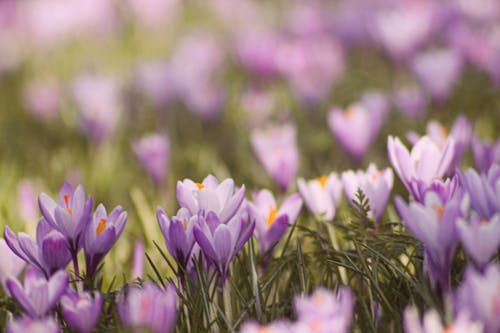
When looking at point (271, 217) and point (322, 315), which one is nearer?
point (322, 315)

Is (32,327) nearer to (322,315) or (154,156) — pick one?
(322,315)

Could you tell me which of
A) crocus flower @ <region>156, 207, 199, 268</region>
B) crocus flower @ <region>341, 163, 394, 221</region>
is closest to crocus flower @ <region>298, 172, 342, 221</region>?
crocus flower @ <region>341, 163, 394, 221</region>

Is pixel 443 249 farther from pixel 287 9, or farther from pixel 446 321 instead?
pixel 287 9

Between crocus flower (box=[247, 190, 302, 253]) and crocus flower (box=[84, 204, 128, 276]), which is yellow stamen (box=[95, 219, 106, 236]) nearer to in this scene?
crocus flower (box=[84, 204, 128, 276])

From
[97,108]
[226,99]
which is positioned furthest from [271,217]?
[226,99]

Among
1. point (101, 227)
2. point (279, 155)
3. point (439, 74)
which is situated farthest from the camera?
point (439, 74)

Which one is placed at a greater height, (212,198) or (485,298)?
(212,198)

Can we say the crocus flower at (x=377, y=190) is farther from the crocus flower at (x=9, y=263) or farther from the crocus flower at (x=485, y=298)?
the crocus flower at (x=9, y=263)

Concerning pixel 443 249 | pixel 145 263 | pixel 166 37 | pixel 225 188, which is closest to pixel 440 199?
pixel 443 249
